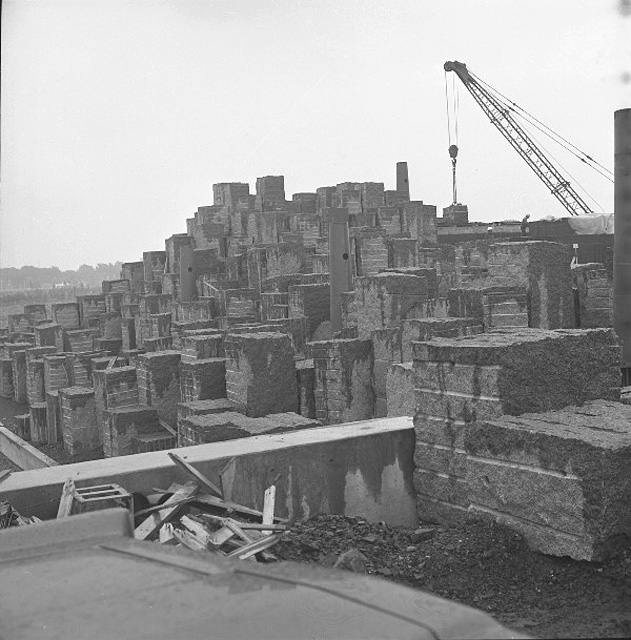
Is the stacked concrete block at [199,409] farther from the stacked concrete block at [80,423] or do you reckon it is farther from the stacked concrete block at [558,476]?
the stacked concrete block at [80,423]

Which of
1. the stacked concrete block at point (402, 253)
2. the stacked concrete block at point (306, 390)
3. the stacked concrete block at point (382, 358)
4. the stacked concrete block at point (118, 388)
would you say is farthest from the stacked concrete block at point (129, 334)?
the stacked concrete block at point (306, 390)

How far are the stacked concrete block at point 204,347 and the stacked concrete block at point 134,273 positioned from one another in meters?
25.2

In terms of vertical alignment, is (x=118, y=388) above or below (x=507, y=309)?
below

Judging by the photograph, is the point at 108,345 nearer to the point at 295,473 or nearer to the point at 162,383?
the point at 162,383

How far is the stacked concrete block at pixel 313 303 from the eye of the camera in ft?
64.2

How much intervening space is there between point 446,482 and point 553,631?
5.78 feet

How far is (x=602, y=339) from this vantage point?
217 inches

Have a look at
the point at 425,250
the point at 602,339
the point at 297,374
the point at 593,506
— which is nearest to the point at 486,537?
the point at 593,506

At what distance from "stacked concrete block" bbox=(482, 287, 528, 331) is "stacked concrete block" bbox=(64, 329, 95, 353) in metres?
16.2

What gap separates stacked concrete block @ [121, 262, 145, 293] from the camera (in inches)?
1515

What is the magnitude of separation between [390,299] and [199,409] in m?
5.62

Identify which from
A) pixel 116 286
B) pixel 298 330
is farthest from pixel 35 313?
pixel 298 330

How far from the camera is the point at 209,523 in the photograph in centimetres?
474

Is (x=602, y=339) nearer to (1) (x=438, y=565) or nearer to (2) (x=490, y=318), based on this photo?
(1) (x=438, y=565)
